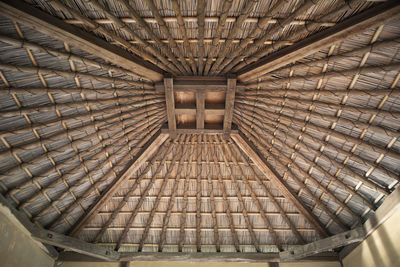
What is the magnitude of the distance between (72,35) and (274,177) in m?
6.31

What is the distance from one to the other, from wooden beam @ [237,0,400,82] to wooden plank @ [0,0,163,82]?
2.28 metres

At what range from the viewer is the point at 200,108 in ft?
24.9

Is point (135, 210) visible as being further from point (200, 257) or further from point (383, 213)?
point (383, 213)

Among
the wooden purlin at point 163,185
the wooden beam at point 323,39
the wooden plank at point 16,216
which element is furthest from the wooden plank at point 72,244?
the wooden beam at point 323,39

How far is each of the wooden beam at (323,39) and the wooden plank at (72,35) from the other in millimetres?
2280

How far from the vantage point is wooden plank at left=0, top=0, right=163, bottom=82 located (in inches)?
193

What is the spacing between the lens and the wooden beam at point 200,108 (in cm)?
730

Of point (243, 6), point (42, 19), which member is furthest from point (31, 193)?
point (243, 6)

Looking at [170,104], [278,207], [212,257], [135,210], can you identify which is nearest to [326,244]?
[278,207]

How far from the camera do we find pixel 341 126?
23.9 ft

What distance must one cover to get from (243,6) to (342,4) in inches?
66.7

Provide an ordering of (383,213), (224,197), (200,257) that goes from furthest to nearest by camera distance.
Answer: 1. (200,257)
2. (224,197)
3. (383,213)

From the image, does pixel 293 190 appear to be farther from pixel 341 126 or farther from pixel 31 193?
pixel 31 193

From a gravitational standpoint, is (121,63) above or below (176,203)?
above
